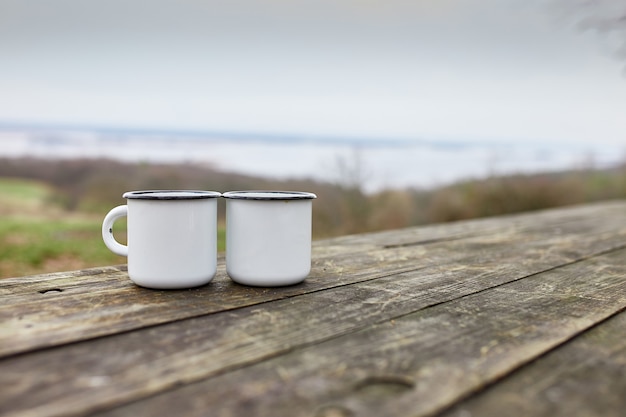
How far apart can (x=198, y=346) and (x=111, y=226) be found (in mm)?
363

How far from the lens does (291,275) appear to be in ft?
2.60

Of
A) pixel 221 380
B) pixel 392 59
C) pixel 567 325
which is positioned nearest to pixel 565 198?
pixel 392 59

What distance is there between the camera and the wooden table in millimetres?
424

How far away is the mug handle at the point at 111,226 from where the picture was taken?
0.81 meters

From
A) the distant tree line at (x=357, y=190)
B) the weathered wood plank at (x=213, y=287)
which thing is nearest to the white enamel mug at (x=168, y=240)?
the weathered wood plank at (x=213, y=287)

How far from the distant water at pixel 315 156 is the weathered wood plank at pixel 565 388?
4085 mm

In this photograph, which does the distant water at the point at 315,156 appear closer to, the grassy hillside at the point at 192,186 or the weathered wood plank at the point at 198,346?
the grassy hillside at the point at 192,186

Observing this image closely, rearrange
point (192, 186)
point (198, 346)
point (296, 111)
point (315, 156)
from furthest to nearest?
point (296, 111), point (315, 156), point (192, 186), point (198, 346)

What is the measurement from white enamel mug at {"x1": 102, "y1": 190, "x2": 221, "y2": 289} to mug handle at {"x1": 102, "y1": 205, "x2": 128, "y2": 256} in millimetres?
43

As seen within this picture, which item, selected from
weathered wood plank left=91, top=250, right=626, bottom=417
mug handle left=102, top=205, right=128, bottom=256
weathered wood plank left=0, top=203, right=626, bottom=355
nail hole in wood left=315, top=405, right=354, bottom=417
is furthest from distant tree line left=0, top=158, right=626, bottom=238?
nail hole in wood left=315, top=405, right=354, bottom=417

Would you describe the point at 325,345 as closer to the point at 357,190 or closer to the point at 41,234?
the point at 357,190

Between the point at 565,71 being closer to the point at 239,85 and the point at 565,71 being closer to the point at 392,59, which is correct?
the point at 392,59

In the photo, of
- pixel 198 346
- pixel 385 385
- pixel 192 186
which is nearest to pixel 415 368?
pixel 385 385

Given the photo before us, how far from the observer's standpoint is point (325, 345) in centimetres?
55
